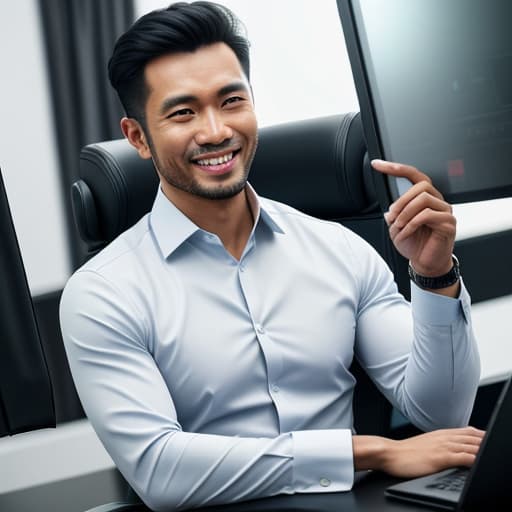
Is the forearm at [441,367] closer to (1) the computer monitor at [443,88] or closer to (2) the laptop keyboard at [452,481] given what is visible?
(2) the laptop keyboard at [452,481]

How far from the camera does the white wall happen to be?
3822 mm

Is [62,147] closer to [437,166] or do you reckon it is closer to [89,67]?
[89,67]

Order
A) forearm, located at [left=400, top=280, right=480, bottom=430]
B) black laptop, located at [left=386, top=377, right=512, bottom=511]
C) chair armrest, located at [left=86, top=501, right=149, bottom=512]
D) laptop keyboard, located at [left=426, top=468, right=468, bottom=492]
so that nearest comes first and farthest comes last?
black laptop, located at [left=386, top=377, right=512, bottom=511], laptop keyboard, located at [left=426, top=468, right=468, bottom=492], chair armrest, located at [left=86, top=501, right=149, bottom=512], forearm, located at [left=400, top=280, right=480, bottom=430]

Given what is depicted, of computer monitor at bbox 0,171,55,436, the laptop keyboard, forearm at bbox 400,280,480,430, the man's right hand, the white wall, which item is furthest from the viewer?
the white wall

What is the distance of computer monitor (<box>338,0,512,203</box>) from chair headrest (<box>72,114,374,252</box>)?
0.88 metres

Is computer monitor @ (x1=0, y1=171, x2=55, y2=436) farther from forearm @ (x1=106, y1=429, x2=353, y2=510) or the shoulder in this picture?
forearm @ (x1=106, y1=429, x2=353, y2=510)

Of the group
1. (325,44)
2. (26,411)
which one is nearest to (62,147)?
(325,44)

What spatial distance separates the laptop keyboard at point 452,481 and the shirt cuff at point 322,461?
15 cm

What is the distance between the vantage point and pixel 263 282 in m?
1.62

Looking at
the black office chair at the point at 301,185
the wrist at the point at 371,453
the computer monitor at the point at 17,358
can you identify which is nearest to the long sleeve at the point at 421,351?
the black office chair at the point at 301,185

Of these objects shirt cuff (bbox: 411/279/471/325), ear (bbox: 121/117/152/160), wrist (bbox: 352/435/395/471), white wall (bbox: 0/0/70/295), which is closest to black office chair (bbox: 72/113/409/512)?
ear (bbox: 121/117/152/160)

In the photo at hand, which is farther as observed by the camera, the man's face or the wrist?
the man's face

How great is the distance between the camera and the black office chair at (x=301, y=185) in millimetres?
1803

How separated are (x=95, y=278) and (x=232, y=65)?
44cm
